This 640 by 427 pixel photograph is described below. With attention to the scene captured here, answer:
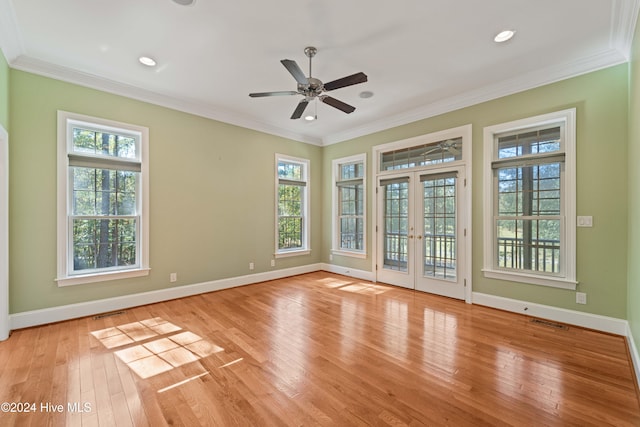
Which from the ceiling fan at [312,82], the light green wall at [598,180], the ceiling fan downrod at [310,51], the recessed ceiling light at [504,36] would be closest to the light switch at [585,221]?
the light green wall at [598,180]

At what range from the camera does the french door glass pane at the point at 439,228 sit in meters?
4.34

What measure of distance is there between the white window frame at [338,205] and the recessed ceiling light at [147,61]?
3.70 metres

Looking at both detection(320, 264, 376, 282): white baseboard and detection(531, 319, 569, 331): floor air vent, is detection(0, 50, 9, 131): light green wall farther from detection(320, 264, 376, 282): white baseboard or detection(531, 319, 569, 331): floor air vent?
detection(531, 319, 569, 331): floor air vent

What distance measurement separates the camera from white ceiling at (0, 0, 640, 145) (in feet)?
7.93

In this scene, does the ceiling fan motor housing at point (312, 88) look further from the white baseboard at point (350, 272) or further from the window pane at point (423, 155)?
the white baseboard at point (350, 272)

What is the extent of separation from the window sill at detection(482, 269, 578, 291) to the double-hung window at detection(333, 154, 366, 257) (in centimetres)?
231

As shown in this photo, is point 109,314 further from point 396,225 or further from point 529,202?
point 529,202

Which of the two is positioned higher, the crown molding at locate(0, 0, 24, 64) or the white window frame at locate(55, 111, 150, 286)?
the crown molding at locate(0, 0, 24, 64)

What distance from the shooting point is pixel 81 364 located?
7.84 ft

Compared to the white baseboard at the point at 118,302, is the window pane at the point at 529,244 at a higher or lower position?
higher

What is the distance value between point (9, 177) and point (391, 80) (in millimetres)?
4628

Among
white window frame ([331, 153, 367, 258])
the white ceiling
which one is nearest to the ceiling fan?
the white ceiling

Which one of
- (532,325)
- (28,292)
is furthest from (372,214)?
(28,292)

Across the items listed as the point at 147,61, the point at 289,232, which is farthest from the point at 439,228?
the point at 147,61
